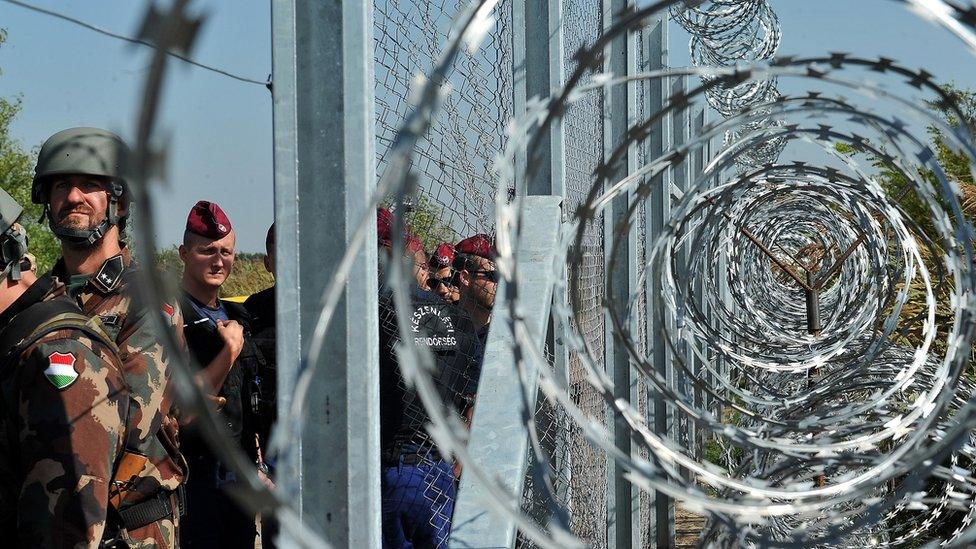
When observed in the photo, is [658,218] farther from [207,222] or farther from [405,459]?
[207,222]

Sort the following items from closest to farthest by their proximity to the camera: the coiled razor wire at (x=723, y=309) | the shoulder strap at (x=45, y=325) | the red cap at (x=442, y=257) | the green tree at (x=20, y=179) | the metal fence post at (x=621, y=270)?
1. the coiled razor wire at (x=723, y=309)
2. the shoulder strap at (x=45, y=325)
3. the red cap at (x=442, y=257)
4. the metal fence post at (x=621, y=270)
5. the green tree at (x=20, y=179)

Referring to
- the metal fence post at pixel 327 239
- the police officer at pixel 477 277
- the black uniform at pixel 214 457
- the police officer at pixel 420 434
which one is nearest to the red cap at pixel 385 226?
the police officer at pixel 420 434

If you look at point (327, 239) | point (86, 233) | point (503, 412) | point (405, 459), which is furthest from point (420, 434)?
point (327, 239)

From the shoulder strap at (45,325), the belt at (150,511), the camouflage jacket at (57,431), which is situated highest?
the shoulder strap at (45,325)

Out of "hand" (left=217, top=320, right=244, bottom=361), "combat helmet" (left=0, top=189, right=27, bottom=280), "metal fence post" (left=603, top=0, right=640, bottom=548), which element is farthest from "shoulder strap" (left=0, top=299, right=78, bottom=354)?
"metal fence post" (left=603, top=0, right=640, bottom=548)

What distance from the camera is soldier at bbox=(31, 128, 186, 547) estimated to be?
355 centimetres

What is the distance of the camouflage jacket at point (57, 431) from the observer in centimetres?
310

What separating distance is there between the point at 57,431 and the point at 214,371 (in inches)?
59.4

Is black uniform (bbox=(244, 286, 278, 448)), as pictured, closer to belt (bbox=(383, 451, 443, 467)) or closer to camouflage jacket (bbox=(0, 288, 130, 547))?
belt (bbox=(383, 451, 443, 467))

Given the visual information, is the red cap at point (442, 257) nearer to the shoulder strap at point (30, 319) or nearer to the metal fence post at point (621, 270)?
the metal fence post at point (621, 270)

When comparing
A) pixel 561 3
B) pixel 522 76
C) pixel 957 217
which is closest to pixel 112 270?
pixel 522 76

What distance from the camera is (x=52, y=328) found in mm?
3244

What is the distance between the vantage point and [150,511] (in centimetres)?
358

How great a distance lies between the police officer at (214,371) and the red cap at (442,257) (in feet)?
3.16
